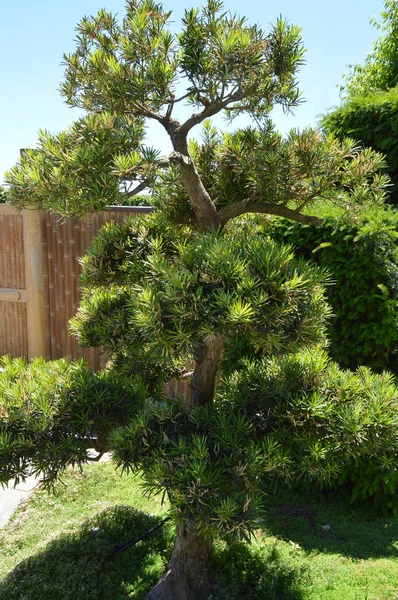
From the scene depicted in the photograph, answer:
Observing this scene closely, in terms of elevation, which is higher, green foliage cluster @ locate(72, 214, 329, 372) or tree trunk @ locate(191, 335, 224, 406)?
green foliage cluster @ locate(72, 214, 329, 372)

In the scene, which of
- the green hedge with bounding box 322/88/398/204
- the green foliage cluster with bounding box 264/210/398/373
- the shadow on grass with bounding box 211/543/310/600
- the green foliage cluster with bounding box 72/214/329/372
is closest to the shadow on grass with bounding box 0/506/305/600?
the shadow on grass with bounding box 211/543/310/600

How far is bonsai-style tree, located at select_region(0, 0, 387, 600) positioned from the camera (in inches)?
81.7

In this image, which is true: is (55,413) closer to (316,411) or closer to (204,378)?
(204,378)

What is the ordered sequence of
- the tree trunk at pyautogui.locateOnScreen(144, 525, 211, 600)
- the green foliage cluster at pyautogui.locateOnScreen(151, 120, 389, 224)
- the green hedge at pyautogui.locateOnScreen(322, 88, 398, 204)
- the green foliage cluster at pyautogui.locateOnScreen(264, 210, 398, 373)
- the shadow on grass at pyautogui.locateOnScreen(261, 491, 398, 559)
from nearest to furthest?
1. the green foliage cluster at pyautogui.locateOnScreen(151, 120, 389, 224)
2. the tree trunk at pyautogui.locateOnScreen(144, 525, 211, 600)
3. the shadow on grass at pyautogui.locateOnScreen(261, 491, 398, 559)
4. the green foliage cluster at pyautogui.locateOnScreen(264, 210, 398, 373)
5. the green hedge at pyautogui.locateOnScreen(322, 88, 398, 204)

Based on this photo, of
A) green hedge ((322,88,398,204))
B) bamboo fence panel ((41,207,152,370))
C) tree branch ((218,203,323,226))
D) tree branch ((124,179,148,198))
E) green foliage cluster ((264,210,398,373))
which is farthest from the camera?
bamboo fence panel ((41,207,152,370))

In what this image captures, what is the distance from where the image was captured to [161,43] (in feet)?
7.63

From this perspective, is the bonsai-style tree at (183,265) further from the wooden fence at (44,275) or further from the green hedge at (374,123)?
the green hedge at (374,123)

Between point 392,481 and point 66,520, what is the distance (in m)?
2.26

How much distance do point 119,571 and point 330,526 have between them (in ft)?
4.85

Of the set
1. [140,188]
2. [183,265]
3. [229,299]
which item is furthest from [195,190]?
[229,299]

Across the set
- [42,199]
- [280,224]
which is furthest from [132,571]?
[280,224]

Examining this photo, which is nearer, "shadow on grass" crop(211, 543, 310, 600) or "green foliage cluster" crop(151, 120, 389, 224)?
"green foliage cluster" crop(151, 120, 389, 224)

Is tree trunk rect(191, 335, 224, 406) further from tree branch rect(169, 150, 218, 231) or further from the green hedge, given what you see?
the green hedge

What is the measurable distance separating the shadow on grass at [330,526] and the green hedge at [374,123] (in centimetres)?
290
